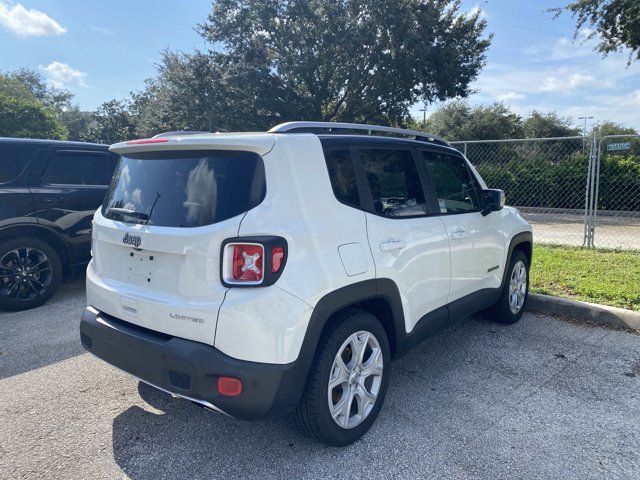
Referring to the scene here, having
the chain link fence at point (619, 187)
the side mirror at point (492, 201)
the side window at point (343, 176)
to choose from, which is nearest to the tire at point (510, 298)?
the side mirror at point (492, 201)

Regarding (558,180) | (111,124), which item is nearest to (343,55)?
(558,180)

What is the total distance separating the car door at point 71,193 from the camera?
5.55 meters

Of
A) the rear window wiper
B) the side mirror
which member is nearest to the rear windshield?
the rear window wiper

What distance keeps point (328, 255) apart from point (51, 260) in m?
4.57

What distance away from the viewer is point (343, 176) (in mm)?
2803

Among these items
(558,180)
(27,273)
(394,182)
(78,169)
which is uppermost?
(78,169)

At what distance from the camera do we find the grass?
5.32 m

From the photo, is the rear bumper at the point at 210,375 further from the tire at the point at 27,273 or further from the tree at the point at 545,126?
the tree at the point at 545,126

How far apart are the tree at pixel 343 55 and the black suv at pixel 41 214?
1615 centimetres

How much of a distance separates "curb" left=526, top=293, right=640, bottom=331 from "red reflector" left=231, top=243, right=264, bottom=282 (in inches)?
166

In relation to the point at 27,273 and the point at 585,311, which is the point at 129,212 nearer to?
the point at 27,273

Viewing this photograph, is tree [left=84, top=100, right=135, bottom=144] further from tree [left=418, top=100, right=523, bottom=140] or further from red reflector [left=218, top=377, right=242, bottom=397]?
red reflector [left=218, top=377, right=242, bottom=397]

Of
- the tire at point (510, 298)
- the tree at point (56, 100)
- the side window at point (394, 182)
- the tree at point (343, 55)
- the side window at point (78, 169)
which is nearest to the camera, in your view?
the side window at point (394, 182)

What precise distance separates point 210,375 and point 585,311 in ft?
14.4
